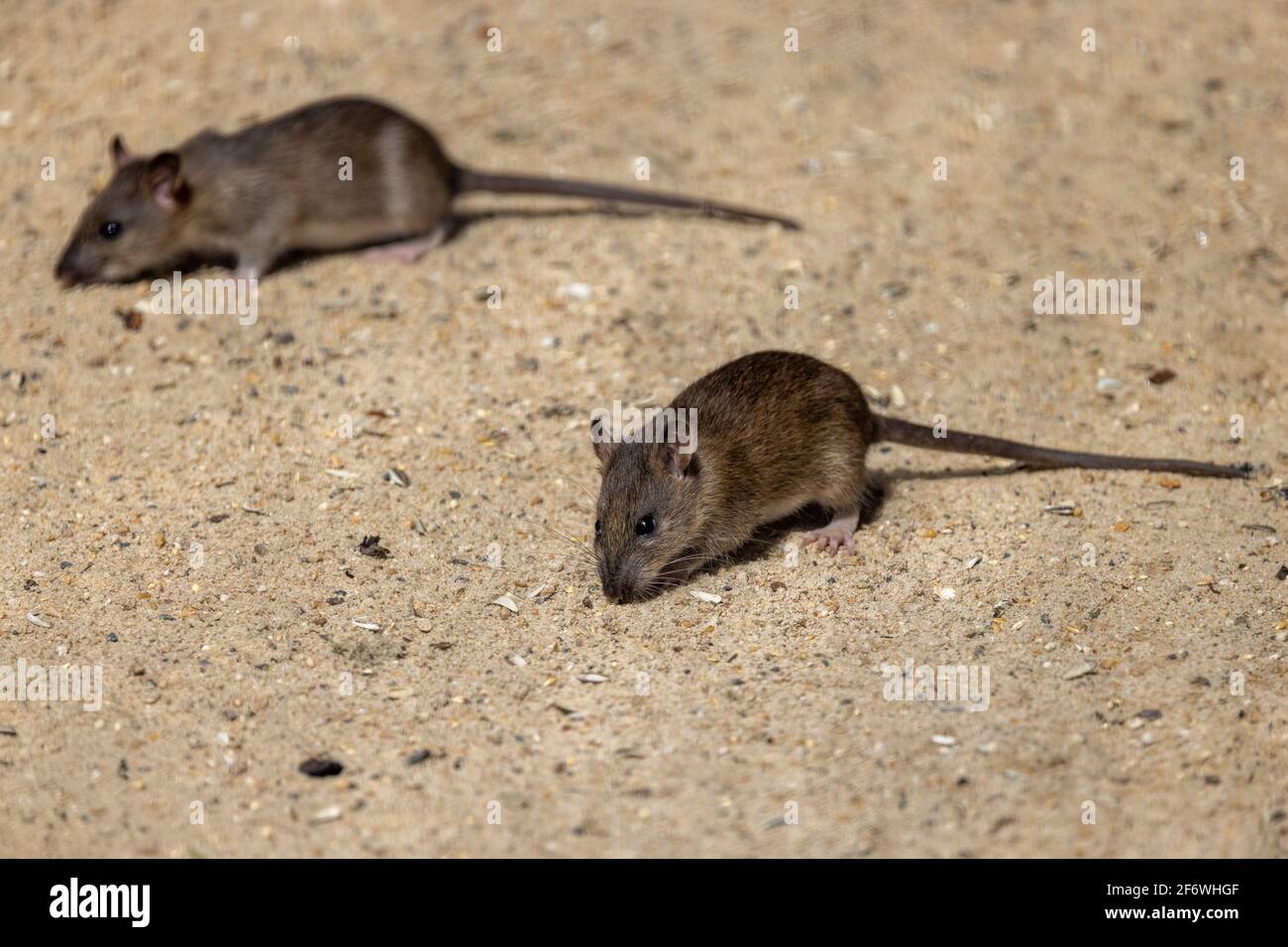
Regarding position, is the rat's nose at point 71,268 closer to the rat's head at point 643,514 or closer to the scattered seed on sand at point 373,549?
the scattered seed on sand at point 373,549

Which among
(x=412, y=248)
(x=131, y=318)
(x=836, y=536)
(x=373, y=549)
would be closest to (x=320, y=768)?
(x=373, y=549)

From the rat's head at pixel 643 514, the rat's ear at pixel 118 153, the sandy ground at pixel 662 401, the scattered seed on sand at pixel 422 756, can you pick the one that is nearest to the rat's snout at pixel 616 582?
the rat's head at pixel 643 514

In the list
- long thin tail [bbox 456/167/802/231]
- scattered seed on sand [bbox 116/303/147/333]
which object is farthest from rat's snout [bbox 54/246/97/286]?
long thin tail [bbox 456/167/802/231]

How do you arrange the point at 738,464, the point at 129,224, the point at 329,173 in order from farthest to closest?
the point at 329,173 < the point at 129,224 < the point at 738,464

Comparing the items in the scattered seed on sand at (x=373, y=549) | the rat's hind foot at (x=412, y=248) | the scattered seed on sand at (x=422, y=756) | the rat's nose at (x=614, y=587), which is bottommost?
the scattered seed on sand at (x=422, y=756)

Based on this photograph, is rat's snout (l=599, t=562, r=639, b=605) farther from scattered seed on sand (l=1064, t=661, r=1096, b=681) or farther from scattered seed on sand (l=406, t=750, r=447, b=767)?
scattered seed on sand (l=1064, t=661, r=1096, b=681)

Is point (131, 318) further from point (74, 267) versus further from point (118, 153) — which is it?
point (118, 153)
